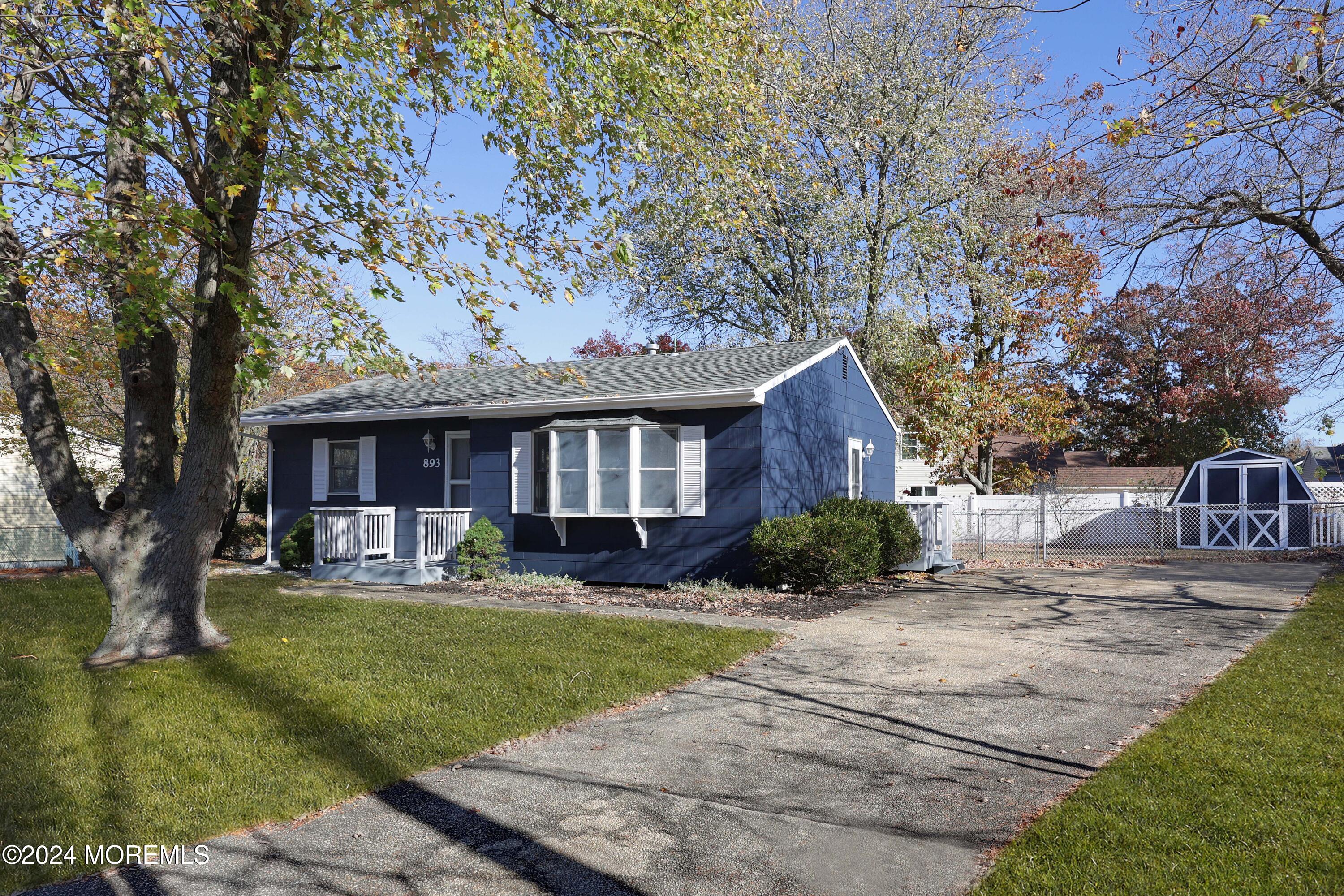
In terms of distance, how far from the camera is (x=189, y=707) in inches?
238

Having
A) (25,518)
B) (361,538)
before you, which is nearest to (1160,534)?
(361,538)

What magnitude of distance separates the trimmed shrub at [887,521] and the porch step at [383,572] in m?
6.24

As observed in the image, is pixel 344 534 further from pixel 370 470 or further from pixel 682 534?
pixel 682 534

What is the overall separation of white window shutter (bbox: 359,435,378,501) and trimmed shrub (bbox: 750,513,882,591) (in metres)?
7.48

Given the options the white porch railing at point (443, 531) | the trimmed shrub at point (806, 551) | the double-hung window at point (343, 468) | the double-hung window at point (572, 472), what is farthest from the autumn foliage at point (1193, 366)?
the double-hung window at point (343, 468)

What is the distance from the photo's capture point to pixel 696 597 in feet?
39.7

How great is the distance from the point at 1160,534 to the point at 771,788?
18.4 meters

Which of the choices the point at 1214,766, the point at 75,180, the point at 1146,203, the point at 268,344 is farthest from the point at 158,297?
the point at 1146,203

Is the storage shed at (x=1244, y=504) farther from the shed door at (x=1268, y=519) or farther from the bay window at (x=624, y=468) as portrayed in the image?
the bay window at (x=624, y=468)

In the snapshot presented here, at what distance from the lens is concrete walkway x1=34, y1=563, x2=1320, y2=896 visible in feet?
12.0

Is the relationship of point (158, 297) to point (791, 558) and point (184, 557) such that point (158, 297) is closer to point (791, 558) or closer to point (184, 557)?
point (184, 557)

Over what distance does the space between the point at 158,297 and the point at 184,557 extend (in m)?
2.74

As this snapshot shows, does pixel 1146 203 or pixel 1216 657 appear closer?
pixel 1216 657

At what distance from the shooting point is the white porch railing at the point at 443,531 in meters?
14.6
